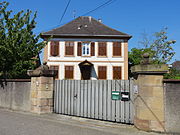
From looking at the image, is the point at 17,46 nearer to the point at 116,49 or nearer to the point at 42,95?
the point at 42,95

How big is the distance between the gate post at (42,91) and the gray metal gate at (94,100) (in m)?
0.28

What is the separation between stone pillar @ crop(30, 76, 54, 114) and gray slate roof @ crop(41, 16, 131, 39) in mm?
14086

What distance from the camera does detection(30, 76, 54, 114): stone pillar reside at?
25.3ft

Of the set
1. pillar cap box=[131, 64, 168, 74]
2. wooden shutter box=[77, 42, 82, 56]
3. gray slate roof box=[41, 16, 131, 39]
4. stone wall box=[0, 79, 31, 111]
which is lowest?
stone wall box=[0, 79, 31, 111]

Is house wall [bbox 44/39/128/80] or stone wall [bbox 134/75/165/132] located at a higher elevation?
house wall [bbox 44/39/128/80]

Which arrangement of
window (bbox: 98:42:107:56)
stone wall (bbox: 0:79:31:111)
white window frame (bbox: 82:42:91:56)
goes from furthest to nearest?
1. white window frame (bbox: 82:42:91:56)
2. window (bbox: 98:42:107:56)
3. stone wall (bbox: 0:79:31:111)

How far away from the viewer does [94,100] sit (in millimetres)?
6855

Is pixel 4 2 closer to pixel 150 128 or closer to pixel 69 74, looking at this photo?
pixel 69 74

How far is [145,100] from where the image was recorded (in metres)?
5.41

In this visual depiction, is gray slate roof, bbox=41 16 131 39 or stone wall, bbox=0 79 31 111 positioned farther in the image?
gray slate roof, bbox=41 16 131 39

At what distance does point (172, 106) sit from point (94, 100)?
289 cm

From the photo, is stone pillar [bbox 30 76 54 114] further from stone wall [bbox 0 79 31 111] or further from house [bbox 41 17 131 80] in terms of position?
house [bbox 41 17 131 80]

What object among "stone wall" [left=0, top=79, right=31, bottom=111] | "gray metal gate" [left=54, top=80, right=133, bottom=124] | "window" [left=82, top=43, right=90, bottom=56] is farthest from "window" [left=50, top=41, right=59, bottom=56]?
"gray metal gate" [left=54, top=80, right=133, bottom=124]

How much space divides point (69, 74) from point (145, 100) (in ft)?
53.8
